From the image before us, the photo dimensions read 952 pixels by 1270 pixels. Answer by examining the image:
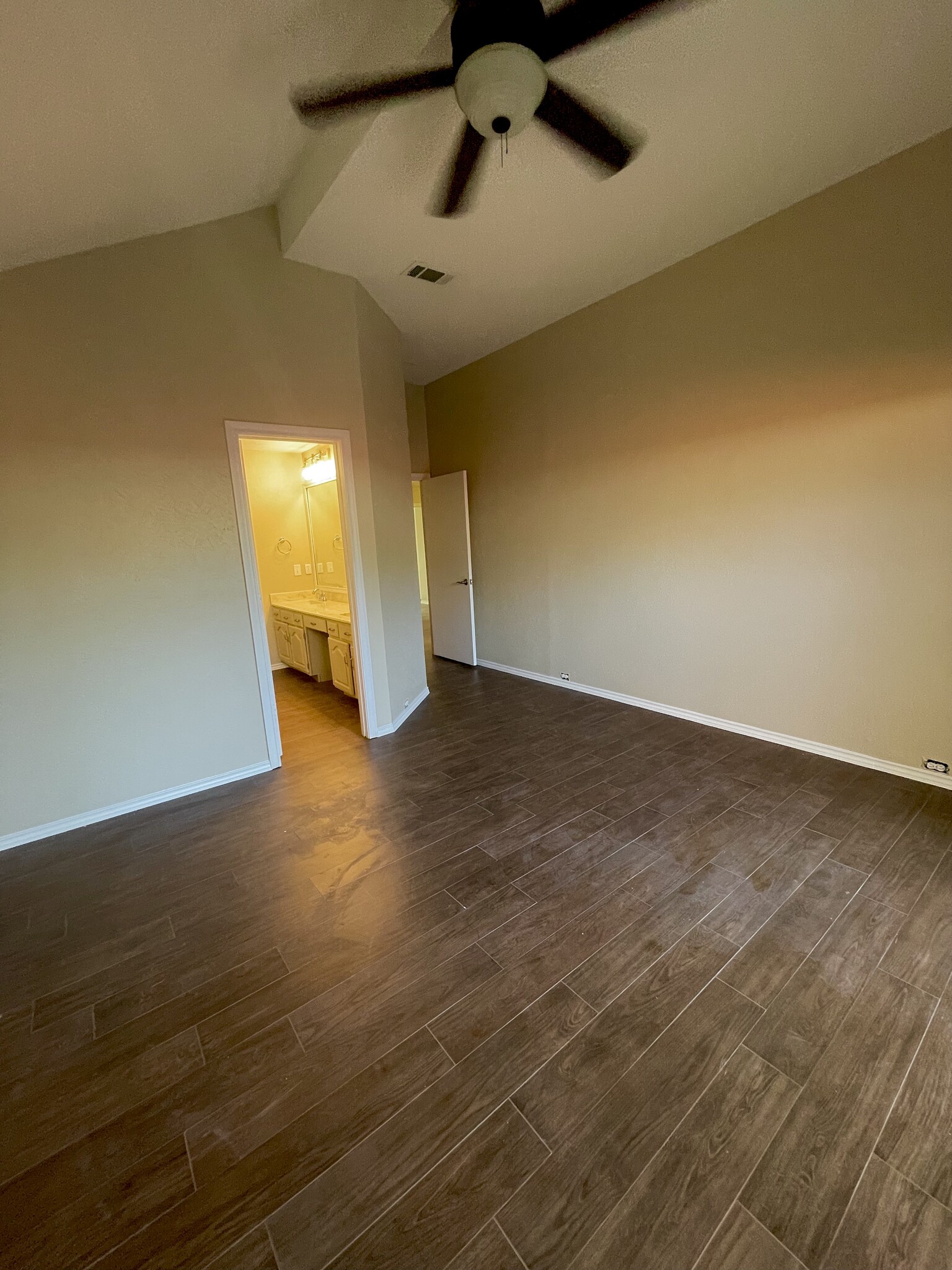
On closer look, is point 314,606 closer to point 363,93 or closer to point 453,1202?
point 363,93

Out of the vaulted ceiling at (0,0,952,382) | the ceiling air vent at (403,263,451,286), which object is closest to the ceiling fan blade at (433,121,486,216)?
the vaulted ceiling at (0,0,952,382)

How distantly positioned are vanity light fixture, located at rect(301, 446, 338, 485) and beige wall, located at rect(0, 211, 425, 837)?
1.84 m

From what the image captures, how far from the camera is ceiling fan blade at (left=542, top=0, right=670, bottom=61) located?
4.54ft

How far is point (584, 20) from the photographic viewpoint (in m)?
1.44

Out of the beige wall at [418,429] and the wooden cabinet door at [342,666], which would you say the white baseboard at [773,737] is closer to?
the wooden cabinet door at [342,666]

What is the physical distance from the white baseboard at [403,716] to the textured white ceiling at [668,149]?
3.22m

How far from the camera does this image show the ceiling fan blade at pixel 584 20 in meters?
1.38

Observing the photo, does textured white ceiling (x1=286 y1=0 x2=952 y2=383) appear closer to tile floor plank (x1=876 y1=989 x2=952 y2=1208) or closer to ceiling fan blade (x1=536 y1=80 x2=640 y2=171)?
ceiling fan blade (x1=536 y1=80 x2=640 y2=171)

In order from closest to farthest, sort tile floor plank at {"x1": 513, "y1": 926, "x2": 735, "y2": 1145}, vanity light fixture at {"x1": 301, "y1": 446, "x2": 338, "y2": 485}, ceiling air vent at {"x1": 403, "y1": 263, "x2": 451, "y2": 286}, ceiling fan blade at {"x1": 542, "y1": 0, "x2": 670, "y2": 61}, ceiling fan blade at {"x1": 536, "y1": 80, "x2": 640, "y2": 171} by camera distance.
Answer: tile floor plank at {"x1": 513, "y1": 926, "x2": 735, "y2": 1145} < ceiling fan blade at {"x1": 542, "y1": 0, "x2": 670, "y2": 61} < ceiling fan blade at {"x1": 536, "y1": 80, "x2": 640, "y2": 171} < ceiling air vent at {"x1": 403, "y1": 263, "x2": 451, "y2": 286} < vanity light fixture at {"x1": 301, "y1": 446, "x2": 338, "y2": 485}

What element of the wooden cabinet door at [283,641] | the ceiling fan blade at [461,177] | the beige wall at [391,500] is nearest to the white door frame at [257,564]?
the beige wall at [391,500]

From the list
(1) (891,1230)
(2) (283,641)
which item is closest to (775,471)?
(1) (891,1230)

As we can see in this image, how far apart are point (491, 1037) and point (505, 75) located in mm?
2877

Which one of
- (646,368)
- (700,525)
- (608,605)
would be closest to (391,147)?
(646,368)

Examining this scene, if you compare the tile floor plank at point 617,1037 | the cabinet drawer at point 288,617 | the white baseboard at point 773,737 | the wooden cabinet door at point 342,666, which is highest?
the cabinet drawer at point 288,617
